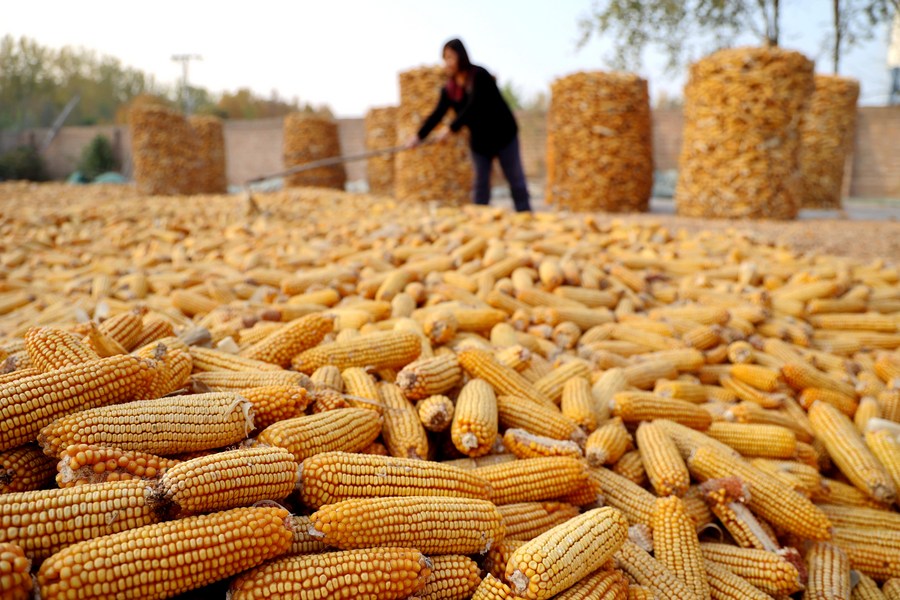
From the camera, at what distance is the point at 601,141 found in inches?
384

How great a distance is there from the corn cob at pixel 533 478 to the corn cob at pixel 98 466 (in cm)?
89

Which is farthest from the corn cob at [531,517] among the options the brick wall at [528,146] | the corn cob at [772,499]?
the brick wall at [528,146]

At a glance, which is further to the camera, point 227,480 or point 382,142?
point 382,142

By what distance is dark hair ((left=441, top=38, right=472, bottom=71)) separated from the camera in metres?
6.80

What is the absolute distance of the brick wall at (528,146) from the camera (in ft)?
49.3

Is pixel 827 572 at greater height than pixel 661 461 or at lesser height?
lesser

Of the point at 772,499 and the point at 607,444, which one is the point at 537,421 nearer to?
the point at 607,444

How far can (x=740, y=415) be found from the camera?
256 cm

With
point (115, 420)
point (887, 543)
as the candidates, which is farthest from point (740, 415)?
point (115, 420)

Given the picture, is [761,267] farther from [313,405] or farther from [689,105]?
[689,105]

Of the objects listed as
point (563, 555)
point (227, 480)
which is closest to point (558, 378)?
point (563, 555)

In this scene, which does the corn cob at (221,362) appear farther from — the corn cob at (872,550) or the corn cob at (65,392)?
the corn cob at (872,550)

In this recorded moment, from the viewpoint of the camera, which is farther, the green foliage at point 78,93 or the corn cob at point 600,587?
the green foliage at point 78,93

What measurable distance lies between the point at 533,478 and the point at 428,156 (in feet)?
30.5
